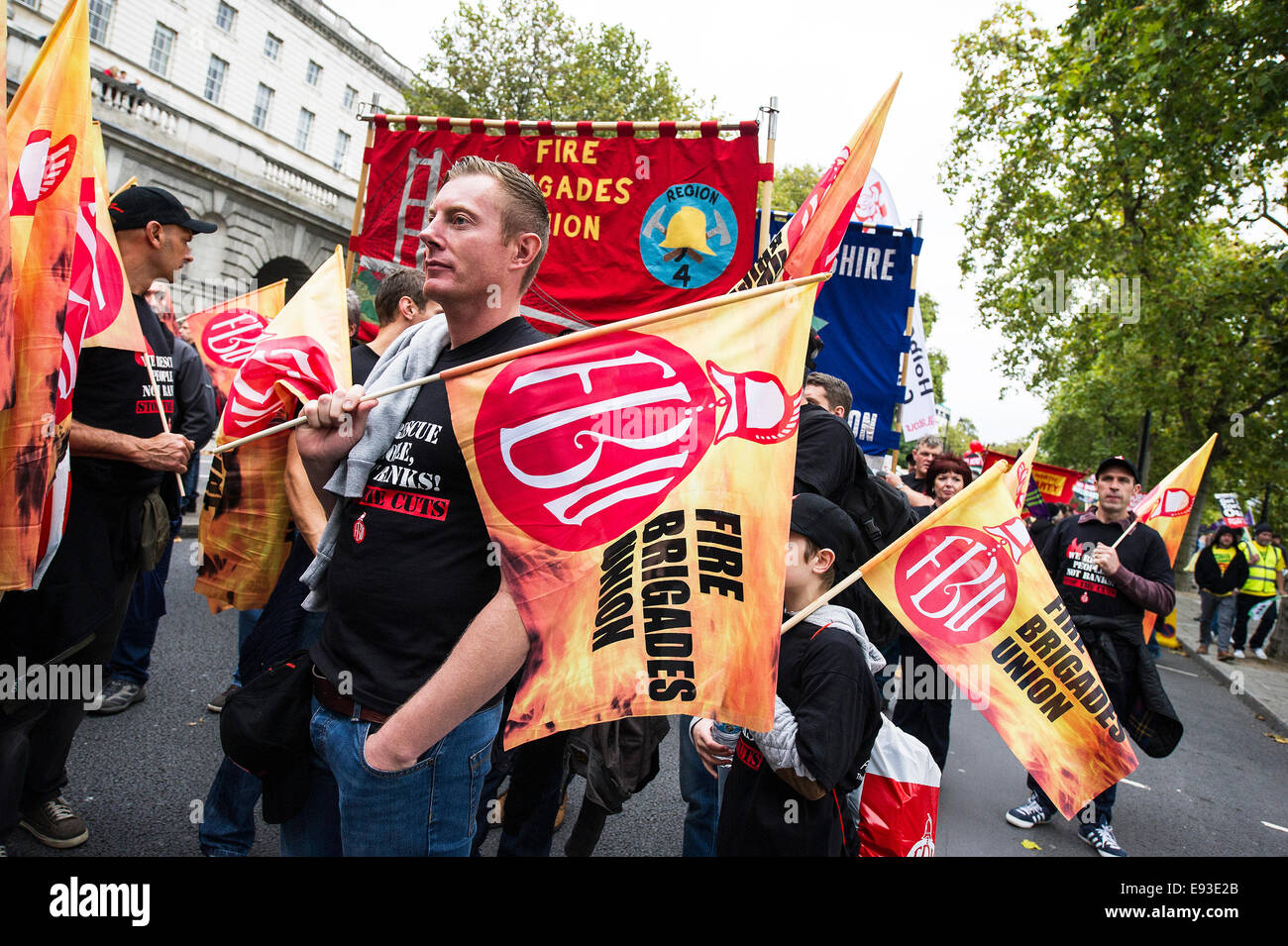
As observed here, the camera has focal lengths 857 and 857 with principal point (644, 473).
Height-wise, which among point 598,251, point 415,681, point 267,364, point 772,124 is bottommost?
point 415,681

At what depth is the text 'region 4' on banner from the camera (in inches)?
72.2

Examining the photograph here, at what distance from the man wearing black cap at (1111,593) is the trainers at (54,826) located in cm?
449

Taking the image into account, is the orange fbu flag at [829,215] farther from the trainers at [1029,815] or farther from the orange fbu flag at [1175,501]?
the orange fbu flag at [1175,501]

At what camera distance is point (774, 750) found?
2.32 m

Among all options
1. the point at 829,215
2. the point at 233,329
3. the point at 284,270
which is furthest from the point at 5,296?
the point at 284,270

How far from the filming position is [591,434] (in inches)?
76.0

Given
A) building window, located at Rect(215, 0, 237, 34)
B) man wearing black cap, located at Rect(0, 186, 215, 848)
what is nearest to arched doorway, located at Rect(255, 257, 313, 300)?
building window, located at Rect(215, 0, 237, 34)

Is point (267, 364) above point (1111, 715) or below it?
above

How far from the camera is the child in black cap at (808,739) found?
2309 millimetres

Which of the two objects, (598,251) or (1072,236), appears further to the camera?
(1072,236)

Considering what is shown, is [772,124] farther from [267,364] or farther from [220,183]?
[220,183]

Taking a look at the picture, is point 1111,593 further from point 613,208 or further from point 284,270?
point 284,270
